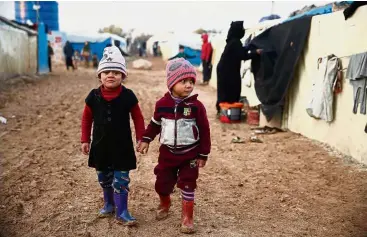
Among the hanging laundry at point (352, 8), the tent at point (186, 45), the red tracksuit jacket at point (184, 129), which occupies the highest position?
the tent at point (186, 45)

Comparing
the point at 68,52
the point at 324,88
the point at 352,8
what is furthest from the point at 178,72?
the point at 68,52

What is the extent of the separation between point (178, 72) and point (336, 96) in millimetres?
3266

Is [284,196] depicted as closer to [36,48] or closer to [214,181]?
[214,181]

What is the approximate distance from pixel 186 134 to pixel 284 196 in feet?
4.89

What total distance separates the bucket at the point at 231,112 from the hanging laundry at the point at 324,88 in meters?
2.26

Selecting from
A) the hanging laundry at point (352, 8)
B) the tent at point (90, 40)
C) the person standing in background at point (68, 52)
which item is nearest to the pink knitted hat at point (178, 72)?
the hanging laundry at point (352, 8)

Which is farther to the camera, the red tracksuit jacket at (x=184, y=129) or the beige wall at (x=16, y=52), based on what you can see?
the beige wall at (x=16, y=52)

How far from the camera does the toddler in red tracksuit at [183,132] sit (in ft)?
10.2

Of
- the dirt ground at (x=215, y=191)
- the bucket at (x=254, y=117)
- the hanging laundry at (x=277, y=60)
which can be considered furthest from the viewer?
the bucket at (x=254, y=117)

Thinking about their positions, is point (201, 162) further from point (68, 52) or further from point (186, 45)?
point (186, 45)

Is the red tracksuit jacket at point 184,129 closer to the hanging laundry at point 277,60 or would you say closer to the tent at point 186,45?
the hanging laundry at point 277,60

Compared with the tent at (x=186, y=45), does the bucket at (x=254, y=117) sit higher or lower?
lower

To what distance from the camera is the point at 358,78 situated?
474 centimetres

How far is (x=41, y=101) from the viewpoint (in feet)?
33.0
